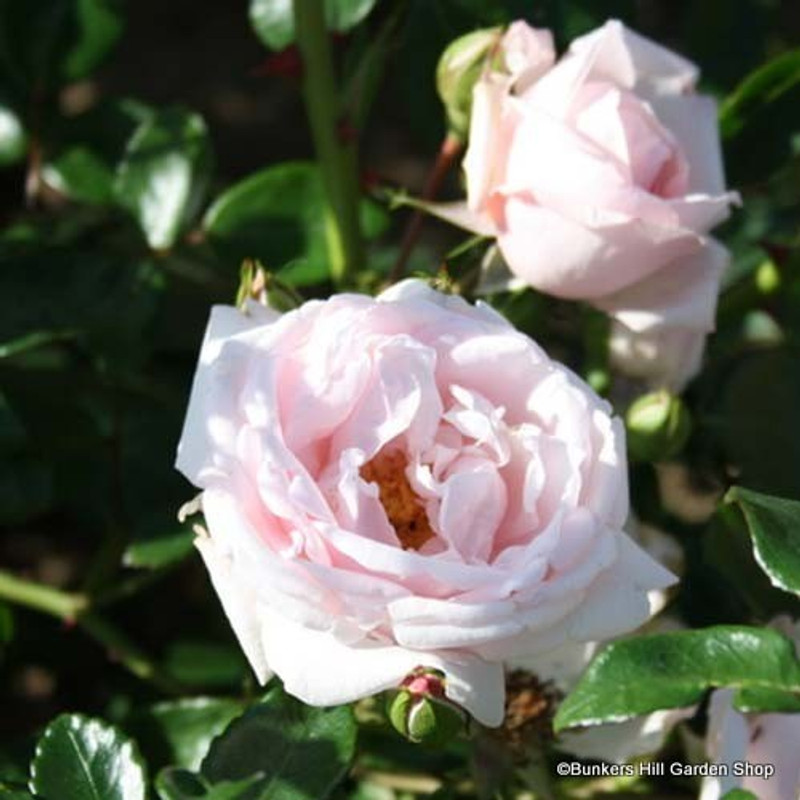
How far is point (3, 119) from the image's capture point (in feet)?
3.76

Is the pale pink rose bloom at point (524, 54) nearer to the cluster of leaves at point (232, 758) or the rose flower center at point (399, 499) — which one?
the rose flower center at point (399, 499)

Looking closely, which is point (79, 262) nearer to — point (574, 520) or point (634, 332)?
point (634, 332)

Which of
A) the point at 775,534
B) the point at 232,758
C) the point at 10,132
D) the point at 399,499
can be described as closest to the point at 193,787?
the point at 232,758

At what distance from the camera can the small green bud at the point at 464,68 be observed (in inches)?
34.8

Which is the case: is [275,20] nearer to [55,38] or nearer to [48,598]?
[55,38]

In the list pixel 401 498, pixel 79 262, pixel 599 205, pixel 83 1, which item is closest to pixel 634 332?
pixel 599 205

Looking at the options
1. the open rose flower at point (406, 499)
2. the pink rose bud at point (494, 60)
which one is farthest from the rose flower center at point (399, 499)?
the pink rose bud at point (494, 60)

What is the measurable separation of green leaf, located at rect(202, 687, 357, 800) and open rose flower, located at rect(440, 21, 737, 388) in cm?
25

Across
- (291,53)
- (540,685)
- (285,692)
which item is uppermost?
(291,53)

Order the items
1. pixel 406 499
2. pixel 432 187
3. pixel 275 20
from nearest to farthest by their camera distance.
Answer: pixel 406 499, pixel 432 187, pixel 275 20

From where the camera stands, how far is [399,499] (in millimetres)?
758

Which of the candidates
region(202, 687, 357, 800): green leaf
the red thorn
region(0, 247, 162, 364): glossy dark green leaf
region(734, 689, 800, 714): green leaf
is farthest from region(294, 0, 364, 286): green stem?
region(734, 689, 800, 714): green leaf

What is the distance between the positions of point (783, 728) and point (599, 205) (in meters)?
0.26

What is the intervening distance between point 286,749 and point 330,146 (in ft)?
1.31
